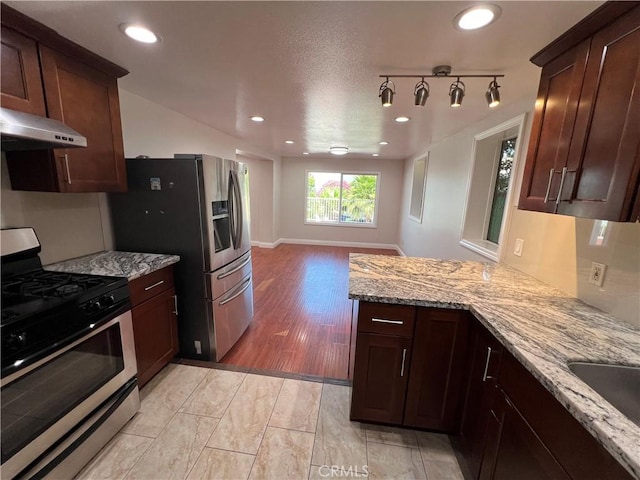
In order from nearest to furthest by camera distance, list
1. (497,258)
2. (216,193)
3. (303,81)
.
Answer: (303,81) → (216,193) → (497,258)

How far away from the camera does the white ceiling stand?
1.16m

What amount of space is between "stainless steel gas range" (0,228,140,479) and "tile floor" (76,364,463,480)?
0.18m

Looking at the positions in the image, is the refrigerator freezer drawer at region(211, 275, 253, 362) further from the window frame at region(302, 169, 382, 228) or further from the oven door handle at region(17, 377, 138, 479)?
the window frame at region(302, 169, 382, 228)

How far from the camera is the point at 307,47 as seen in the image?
4.75ft

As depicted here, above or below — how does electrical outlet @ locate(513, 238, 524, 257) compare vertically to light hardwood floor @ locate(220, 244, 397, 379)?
above

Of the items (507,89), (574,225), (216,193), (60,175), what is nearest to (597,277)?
(574,225)

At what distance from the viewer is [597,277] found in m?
1.41

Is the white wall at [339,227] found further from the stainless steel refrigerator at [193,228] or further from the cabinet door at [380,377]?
the cabinet door at [380,377]

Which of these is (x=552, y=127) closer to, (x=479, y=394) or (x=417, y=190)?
(x=479, y=394)

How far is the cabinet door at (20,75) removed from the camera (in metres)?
1.26

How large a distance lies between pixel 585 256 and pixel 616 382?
A: 2.54ft

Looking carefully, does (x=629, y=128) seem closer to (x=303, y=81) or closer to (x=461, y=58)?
(x=461, y=58)

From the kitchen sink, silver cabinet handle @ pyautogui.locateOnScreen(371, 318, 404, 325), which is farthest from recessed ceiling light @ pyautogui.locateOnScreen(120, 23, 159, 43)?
the kitchen sink

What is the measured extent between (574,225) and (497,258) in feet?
2.51
